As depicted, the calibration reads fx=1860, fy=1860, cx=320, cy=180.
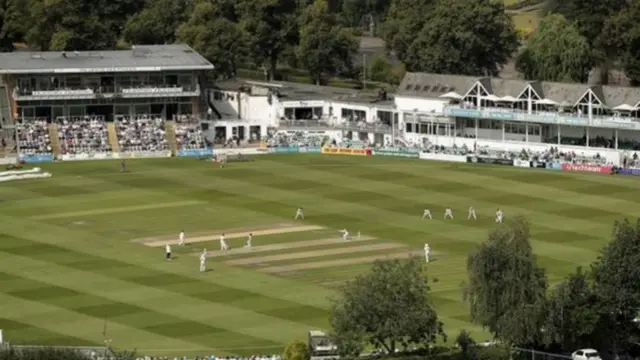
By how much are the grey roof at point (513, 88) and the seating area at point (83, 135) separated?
69.9 feet

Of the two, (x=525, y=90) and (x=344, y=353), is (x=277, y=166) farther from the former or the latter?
(x=344, y=353)

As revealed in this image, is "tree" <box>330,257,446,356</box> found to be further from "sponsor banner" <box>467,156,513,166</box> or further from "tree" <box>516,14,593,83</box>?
"tree" <box>516,14,593,83</box>

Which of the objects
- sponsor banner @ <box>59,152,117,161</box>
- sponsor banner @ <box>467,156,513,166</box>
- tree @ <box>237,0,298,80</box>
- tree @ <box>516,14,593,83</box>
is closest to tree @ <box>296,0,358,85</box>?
tree @ <box>237,0,298,80</box>

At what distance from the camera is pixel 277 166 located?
121 m

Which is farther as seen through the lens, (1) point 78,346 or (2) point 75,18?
(2) point 75,18

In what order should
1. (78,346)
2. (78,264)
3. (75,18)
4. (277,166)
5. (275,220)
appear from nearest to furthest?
(78,346) → (78,264) → (275,220) → (277,166) → (75,18)

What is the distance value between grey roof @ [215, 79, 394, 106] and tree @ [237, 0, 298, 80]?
364 centimetres

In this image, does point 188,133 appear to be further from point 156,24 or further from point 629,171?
point 629,171

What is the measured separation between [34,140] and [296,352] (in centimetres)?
6332

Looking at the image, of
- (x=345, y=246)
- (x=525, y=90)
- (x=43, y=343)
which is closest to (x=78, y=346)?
(x=43, y=343)

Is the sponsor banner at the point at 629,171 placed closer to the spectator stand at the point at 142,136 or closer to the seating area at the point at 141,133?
the spectator stand at the point at 142,136

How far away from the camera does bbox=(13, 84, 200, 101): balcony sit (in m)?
Answer: 131

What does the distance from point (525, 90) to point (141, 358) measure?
59.4 m

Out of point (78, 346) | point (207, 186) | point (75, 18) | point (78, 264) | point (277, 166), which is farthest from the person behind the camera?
point (75, 18)
